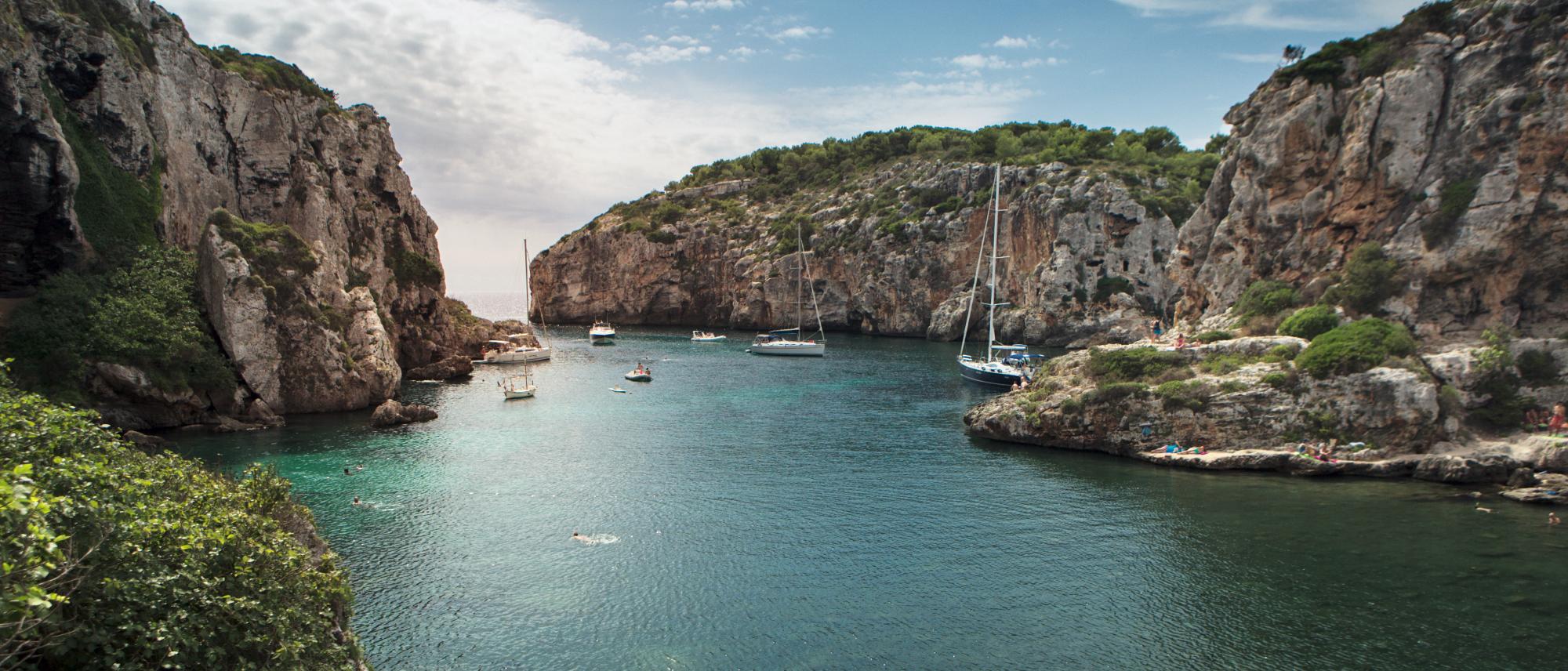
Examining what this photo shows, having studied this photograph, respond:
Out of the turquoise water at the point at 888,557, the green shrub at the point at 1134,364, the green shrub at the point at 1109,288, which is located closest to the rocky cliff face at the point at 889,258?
the green shrub at the point at 1109,288

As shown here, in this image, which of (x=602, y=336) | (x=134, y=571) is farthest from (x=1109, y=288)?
(x=134, y=571)

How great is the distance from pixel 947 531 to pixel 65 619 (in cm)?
2700

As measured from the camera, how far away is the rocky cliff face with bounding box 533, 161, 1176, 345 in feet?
347

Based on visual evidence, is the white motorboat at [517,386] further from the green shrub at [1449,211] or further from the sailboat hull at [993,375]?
the green shrub at [1449,211]

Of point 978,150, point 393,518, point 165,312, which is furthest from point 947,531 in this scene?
point 978,150

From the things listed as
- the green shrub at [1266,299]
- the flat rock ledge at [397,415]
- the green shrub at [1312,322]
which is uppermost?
the green shrub at [1266,299]

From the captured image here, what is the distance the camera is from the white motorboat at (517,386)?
6469 cm

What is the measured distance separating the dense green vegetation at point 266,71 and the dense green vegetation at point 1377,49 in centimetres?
7904

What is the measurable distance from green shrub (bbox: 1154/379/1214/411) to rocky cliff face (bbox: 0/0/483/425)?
5248cm

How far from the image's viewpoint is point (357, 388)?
184 ft

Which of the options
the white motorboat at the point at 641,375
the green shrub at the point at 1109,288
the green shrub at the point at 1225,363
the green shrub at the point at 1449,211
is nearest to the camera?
the green shrub at the point at 1225,363

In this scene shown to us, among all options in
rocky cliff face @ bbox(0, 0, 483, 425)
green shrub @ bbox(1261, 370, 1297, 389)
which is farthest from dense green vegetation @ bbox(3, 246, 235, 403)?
green shrub @ bbox(1261, 370, 1297, 389)

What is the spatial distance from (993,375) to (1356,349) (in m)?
31.4

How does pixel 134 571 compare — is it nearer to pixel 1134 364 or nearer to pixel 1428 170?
pixel 1134 364
